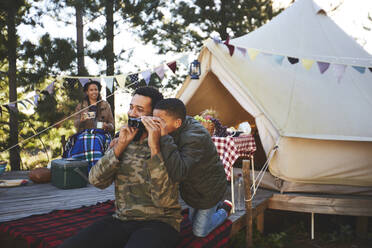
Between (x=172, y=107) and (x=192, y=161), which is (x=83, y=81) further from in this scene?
(x=192, y=161)

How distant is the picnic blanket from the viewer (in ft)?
7.11

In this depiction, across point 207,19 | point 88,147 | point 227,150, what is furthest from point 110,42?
point 227,150

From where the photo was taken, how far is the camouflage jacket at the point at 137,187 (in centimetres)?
180

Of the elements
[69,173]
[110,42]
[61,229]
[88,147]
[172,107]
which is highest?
[110,42]

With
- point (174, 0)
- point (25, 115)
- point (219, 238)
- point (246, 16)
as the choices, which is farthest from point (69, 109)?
point (246, 16)

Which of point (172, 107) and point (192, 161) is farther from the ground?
point (172, 107)

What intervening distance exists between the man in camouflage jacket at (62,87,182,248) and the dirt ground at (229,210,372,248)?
188 cm

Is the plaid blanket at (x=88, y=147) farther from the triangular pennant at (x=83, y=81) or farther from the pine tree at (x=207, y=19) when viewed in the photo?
the pine tree at (x=207, y=19)

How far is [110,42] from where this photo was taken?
7.86m

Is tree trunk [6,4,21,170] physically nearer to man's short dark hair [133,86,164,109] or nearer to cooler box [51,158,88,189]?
cooler box [51,158,88,189]

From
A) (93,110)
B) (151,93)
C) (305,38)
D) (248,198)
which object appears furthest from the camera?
(305,38)

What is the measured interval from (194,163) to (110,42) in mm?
6804

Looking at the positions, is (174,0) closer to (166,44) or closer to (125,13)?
(166,44)

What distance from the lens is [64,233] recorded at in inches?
91.7
